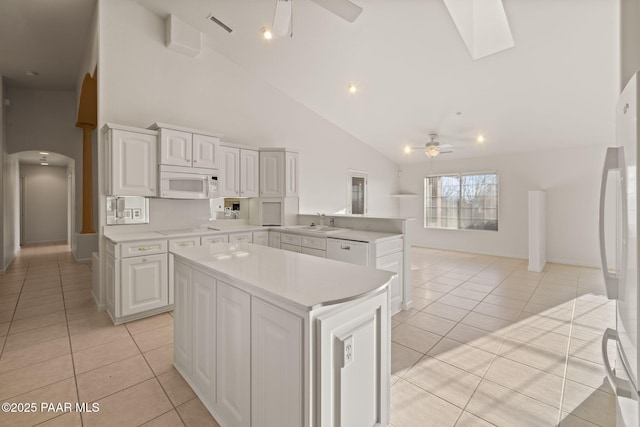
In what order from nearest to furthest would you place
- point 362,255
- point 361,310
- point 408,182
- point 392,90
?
point 361,310 → point 362,255 → point 392,90 → point 408,182

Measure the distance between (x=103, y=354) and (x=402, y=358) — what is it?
2.54 meters

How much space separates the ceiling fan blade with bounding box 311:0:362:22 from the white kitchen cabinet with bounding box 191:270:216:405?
235 cm

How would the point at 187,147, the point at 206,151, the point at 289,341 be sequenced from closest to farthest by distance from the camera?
1. the point at 289,341
2. the point at 187,147
3. the point at 206,151

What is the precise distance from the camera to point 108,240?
10.6 feet

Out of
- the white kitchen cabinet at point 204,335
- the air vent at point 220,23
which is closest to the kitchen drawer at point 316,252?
the white kitchen cabinet at point 204,335

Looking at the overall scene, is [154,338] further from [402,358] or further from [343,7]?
[343,7]

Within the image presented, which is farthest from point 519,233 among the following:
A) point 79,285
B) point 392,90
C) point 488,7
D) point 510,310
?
point 79,285

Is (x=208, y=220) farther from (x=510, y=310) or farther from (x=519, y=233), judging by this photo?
(x=519, y=233)

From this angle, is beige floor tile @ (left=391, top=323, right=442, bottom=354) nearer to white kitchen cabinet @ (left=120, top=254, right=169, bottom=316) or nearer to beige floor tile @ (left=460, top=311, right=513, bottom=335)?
beige floor tile @ (left=460, top=311, right=513, bottom=335)

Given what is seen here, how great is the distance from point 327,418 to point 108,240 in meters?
3.27

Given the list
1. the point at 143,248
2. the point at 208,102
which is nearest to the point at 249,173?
the point at 208,102

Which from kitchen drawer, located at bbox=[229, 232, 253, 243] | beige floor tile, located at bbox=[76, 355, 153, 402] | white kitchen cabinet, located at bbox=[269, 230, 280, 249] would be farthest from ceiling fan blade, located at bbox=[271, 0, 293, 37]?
beige floor tile, located at bbox=[76, 355, 153, 402]

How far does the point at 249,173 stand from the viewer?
460 centimetres

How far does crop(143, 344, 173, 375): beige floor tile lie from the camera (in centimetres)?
221
